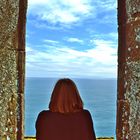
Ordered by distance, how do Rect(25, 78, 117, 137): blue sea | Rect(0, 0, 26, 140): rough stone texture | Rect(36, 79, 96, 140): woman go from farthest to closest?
Rect(25, 78, 117, 137): blue sea → Rect(0, 0, 26, 140): rough stone texture → Rect(36, 79, 96, 140): woman

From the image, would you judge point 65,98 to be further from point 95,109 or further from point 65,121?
point 95,109

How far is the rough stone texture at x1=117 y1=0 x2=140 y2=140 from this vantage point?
3.84 meters

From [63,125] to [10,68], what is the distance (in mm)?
728

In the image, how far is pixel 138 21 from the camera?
12.6ft

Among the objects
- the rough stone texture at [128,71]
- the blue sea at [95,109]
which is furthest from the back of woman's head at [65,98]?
the blue sea at [95,109]

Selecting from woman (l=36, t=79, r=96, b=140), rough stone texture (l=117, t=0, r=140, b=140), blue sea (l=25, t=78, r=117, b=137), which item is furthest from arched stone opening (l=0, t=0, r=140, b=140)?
blue sea (l=25, t=78, r=117, b=137)

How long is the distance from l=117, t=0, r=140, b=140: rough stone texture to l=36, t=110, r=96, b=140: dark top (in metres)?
0.32

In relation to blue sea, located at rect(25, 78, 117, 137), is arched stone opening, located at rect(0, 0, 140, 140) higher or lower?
higher

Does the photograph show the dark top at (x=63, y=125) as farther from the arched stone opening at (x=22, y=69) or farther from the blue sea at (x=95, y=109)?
the blue sea at (x=95, y=109)

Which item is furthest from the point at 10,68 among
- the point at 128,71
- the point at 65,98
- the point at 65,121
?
the point at 128,71

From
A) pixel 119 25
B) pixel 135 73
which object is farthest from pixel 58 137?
pixel 119 25

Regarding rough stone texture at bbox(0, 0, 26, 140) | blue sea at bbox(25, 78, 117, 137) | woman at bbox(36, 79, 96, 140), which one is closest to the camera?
woman at bbox(36, 79, 96, 140)

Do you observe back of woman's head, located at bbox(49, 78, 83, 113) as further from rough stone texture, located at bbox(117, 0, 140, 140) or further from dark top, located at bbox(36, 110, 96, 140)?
rough stone texture, located at bbox(117, 0, 140, 140)

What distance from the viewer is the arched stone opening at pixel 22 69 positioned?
3861 millimetres
